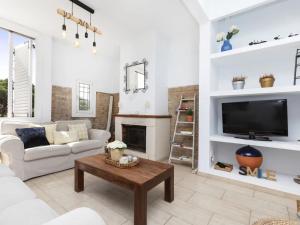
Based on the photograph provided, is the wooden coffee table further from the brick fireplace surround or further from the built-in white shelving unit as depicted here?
the brick fireplace surround

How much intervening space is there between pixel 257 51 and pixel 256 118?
3.17ft

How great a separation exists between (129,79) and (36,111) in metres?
2.15

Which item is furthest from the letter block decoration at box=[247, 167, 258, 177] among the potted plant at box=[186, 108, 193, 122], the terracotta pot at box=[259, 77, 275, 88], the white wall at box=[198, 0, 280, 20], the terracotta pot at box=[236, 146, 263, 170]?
the white wall at box=[198, 0, 280, 20]

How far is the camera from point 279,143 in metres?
2.13

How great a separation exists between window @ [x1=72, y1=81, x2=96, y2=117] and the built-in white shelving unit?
3191mm

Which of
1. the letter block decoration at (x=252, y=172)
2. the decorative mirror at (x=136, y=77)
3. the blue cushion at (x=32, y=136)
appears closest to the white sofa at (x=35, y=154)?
the blue cushion at (x=32, y=136)

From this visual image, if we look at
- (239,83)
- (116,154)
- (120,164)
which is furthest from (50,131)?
(239,83)

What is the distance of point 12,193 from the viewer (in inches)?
46.4

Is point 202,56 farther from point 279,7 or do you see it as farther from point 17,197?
point 17,197

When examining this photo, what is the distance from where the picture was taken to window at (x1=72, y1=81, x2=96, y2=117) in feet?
14.1

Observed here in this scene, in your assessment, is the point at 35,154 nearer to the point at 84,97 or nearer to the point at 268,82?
the point at 84,97

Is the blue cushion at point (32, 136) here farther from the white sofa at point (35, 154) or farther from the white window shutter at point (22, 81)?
the white window shutter at point (22, 81)

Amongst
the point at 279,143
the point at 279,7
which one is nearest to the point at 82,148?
the point at 279,143

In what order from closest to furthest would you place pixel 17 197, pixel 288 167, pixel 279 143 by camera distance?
pixel 17 197 → pixel 279 143 → pixel 288 167
